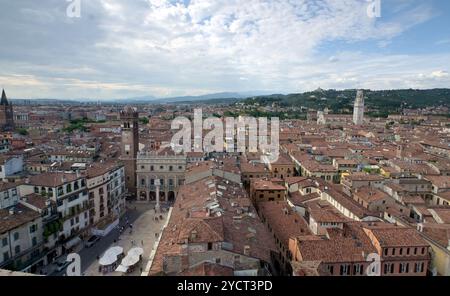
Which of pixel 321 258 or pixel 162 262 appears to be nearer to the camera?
pixel 162 262

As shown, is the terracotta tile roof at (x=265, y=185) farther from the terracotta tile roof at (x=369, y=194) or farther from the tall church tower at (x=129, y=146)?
the tall church tower at (x=129, y=146)

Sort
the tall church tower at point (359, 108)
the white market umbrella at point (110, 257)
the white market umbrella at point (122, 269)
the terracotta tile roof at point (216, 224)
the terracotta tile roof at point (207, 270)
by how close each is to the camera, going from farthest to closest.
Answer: the tall church tower at point (359, 108), the white market umbrella at point (110, 257), the white market umbrella at point (122, 269), the terracotta tile roof at point (216, 224), the terracotta tile roof at point (207, 270)

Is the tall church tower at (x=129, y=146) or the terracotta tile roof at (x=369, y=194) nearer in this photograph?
the terracotta tile roof at (x=369, y=194)

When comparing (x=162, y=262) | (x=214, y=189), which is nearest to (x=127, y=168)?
(x=214, y=189)

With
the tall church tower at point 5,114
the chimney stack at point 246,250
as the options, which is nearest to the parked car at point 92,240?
the chimney stack at point 246,250

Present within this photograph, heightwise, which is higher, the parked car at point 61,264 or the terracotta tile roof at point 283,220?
the terracotta tile roof at point 283,220
